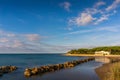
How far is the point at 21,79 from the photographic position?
31266mm

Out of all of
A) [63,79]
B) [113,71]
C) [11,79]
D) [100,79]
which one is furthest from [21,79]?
[113,71]

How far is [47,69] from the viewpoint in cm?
4322

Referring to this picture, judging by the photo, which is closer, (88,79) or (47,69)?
(88,79)

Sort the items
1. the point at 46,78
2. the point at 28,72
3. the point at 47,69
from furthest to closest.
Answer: the point at 47,69 < the point at 28,72 < the point at 46,78

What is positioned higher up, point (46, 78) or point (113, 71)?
point (113, 71)

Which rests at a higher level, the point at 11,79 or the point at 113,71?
the point at 113,71

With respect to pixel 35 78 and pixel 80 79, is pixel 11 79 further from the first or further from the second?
pixel 80 79

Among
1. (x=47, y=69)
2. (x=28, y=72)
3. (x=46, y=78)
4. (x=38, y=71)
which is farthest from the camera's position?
(x=47, y=69)

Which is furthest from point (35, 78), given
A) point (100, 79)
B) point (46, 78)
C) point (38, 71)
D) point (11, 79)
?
point (100, 79)

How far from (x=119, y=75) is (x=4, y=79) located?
19373 millimetres

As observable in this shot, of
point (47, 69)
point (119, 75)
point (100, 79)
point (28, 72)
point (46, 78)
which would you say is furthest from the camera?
point (47, 69)

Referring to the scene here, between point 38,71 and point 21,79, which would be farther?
point 38,71

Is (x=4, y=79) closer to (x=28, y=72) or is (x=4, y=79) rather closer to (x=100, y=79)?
(x=28, y=72)

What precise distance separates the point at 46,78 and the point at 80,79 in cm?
546
